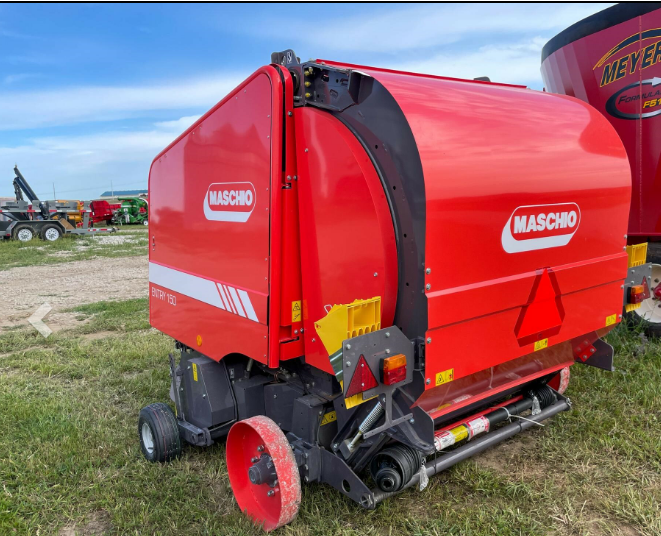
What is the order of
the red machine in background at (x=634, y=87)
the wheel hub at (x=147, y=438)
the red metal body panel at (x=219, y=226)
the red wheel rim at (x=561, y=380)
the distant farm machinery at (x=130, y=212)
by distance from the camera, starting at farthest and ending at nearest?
the distant farm machinery at (x=130, y=212) < the red machine in background at (x=634, y=87) < the red wheel rim at (x=561, y=380) < the wheel hub at (x=147, y=438) < the red metal body panel at (x=219, y=226)

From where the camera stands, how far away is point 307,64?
2.51 meters

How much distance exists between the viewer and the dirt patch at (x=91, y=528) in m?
2.77

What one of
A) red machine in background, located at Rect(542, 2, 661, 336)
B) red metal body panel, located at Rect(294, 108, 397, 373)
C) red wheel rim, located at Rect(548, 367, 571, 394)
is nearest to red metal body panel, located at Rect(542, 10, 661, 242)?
red machine in background, located at Rect(542, 2, 661, 336)

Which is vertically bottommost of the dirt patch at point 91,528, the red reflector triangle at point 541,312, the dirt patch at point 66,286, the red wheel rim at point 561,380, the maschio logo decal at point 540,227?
the dirt patch at point 91,528

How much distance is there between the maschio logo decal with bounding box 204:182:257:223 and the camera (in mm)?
2740

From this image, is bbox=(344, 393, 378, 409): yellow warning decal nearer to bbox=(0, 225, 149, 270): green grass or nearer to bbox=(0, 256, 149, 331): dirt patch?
bbox=(0, 256, 149, 331): dirt patch

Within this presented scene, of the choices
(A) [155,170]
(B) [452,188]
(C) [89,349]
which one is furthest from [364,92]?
(C) [89,349]

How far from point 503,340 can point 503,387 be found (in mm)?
373

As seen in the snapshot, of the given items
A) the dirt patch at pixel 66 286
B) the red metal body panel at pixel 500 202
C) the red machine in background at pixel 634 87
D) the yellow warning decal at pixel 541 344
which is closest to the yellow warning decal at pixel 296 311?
the red metal body panel at pixel 500 202

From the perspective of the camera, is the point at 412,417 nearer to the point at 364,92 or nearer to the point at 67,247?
the point at 364,92

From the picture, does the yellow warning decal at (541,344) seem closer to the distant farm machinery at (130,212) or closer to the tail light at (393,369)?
the tail light at (393,369)

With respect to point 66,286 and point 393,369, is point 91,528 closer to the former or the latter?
point 393,369

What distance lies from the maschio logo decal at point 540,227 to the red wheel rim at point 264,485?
1429mm

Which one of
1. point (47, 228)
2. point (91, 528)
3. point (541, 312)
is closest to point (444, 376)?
point (541, 312)
